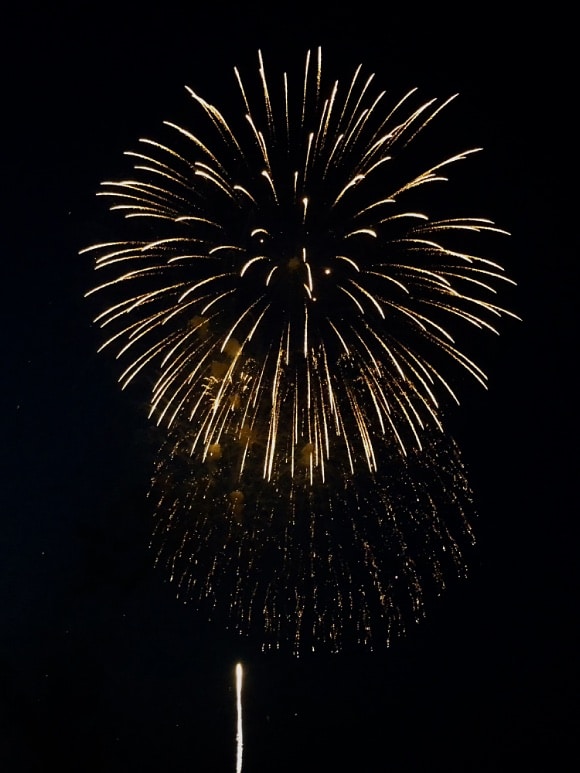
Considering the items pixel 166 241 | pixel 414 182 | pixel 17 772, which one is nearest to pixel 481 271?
pixel 414 182

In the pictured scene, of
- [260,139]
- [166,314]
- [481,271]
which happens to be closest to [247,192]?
[260,139]

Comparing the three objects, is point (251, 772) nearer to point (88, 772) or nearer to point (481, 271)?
point (88, 772)

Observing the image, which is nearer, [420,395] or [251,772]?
[420,395]

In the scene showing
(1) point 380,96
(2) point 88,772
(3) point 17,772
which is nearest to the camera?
(1) point 380,96

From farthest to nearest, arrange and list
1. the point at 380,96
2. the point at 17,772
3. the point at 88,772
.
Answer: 1. the point at 88,772
2. the point at 17,772
3. the point at 380,96

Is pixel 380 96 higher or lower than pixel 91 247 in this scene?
higher

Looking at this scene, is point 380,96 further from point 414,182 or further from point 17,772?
point 17,772

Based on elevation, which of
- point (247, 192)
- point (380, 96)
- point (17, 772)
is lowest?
point (17, 772)

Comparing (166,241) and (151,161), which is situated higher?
(151,161)

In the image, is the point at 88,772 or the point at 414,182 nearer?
the point at 414,182
